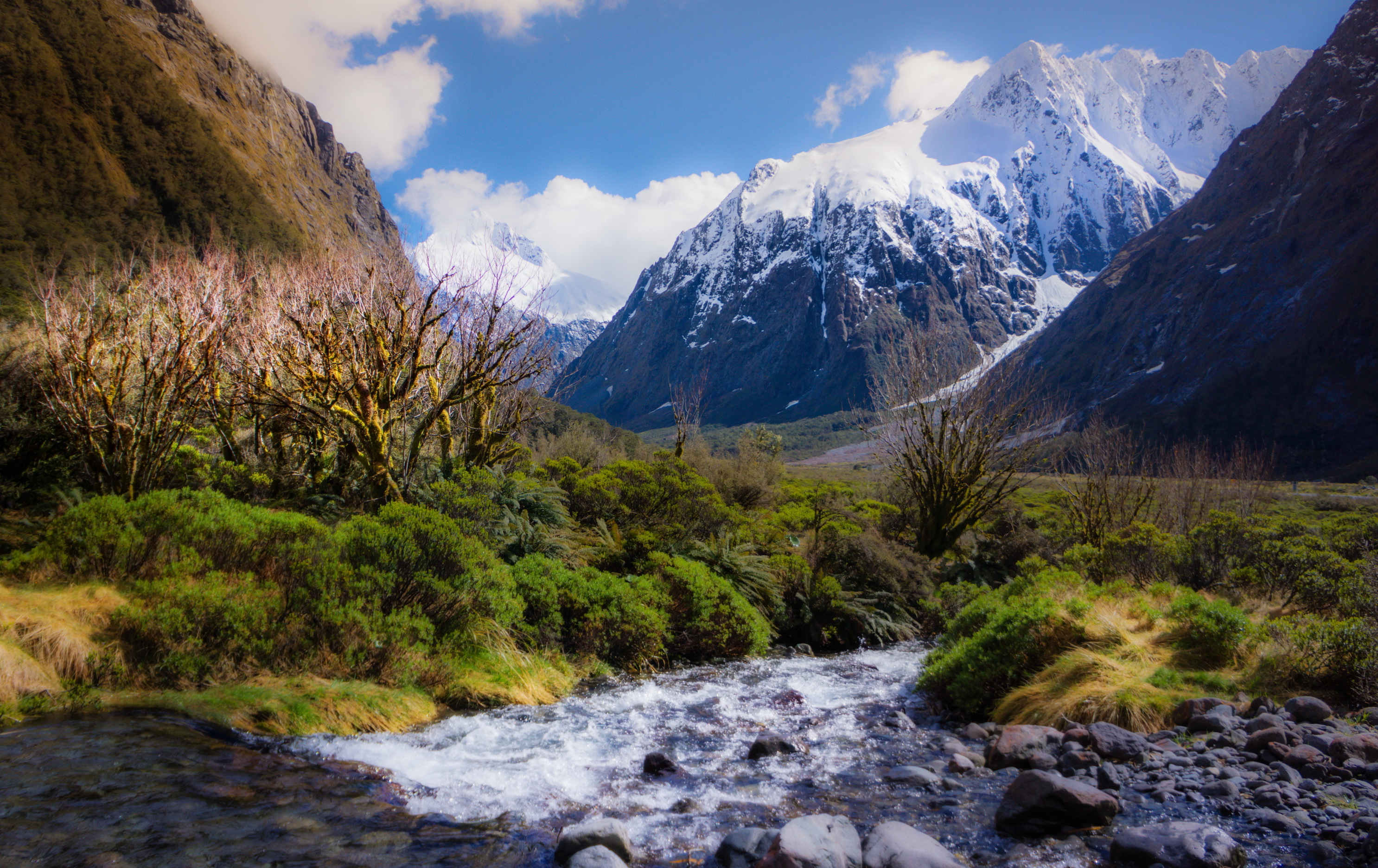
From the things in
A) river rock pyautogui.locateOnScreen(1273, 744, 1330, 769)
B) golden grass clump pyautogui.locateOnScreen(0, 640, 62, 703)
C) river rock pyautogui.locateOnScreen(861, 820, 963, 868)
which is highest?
golden grass clump pyautogui.locateOnScreen(0, 640, 62, 703)

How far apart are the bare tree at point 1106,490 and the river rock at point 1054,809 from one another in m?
15.8

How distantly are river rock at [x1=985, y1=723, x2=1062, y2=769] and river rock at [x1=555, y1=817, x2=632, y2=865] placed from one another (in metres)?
3.83

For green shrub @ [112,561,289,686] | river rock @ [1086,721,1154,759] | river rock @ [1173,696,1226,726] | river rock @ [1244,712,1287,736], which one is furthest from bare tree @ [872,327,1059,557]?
green shrub @ [112,561,289,686]

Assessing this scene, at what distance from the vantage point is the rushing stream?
406cm

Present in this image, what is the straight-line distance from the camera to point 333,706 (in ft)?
21.5

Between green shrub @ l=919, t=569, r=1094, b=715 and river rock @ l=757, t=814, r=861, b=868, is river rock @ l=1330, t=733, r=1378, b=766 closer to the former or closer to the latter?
green shrub @ l=919, t=569, r=1094, b=715

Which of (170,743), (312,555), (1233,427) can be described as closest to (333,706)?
(170,743)

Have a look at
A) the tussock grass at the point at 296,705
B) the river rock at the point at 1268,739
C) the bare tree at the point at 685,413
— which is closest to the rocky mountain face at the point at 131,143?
the bare tree at the point at 685,413

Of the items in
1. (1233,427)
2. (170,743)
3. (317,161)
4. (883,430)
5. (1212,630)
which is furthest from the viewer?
(317,161)

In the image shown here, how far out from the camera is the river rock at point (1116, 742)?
5766 millimetres

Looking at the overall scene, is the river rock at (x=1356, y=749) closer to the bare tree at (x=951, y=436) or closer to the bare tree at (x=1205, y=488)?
the bare tree at (x=951, y=436)

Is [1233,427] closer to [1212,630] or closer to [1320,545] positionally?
[1320,545]

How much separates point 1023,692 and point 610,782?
521cm

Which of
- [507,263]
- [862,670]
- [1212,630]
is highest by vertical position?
[507,263]
